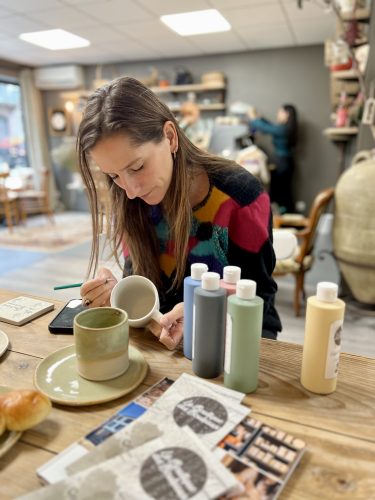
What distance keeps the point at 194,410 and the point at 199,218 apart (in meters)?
0.57

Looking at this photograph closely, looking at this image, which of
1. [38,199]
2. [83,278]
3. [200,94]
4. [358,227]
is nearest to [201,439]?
[358,227]

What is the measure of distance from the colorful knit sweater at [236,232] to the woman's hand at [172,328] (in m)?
0.24

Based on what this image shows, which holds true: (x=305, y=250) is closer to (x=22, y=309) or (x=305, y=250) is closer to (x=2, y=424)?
(x=22, y=309)

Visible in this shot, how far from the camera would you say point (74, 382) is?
0.65 metres

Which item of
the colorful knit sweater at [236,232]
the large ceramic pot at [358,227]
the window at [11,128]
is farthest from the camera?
the window at [11,128]

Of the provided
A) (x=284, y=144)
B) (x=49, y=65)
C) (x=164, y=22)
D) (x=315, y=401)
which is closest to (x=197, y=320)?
(x=315, y=401)

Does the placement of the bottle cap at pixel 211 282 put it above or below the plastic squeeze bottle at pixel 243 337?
above

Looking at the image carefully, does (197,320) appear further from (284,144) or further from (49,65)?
(49,65)

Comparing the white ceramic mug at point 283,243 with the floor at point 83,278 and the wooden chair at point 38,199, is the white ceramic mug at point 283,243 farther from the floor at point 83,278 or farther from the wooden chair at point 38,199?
the wooden chair at point 38,199

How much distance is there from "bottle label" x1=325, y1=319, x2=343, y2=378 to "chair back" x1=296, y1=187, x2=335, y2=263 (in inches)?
78.5

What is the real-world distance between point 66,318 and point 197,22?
13.6 feet

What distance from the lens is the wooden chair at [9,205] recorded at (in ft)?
16.9

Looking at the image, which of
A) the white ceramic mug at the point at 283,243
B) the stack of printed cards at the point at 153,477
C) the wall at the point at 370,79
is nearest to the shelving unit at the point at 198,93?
the wall at the point at 370,79

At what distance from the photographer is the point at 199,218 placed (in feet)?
3.39
